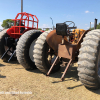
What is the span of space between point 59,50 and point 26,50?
4.11 ft

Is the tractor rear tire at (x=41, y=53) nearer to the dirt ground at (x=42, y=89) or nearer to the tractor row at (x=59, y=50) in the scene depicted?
the tractor row at (x=59, y=50)

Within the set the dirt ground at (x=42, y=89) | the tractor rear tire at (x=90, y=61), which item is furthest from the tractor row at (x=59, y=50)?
the dirt ground at (x=42, y=89)

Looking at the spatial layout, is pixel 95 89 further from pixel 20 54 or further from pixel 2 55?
pixel 2 55

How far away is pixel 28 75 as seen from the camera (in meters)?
3.44

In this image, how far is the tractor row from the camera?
2174 millimetres

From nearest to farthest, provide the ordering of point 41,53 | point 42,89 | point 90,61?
point 90,61, point 42,89, point 41,53

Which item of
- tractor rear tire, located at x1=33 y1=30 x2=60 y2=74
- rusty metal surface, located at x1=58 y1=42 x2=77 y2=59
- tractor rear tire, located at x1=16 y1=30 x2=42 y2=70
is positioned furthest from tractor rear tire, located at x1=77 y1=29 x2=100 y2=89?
tractor rear tire, located at x1=16 y1=30 x2=42 y2=70

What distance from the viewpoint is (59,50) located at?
2.97 meters

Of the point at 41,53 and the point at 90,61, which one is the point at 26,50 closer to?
the point at 41,53

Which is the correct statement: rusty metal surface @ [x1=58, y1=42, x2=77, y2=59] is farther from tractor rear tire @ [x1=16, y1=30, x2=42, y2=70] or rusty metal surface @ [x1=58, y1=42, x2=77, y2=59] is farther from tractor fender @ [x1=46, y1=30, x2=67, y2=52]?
tractor rear tire @ [x1=16, y1=30, x2=42, y2=70]

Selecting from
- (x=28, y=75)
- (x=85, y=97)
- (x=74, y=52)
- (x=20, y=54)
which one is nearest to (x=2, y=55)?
(x=20, y=54)

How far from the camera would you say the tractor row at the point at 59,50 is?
2.17 meters

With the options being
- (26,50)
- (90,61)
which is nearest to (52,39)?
(26,50)

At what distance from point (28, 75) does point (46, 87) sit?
3.20 feet
